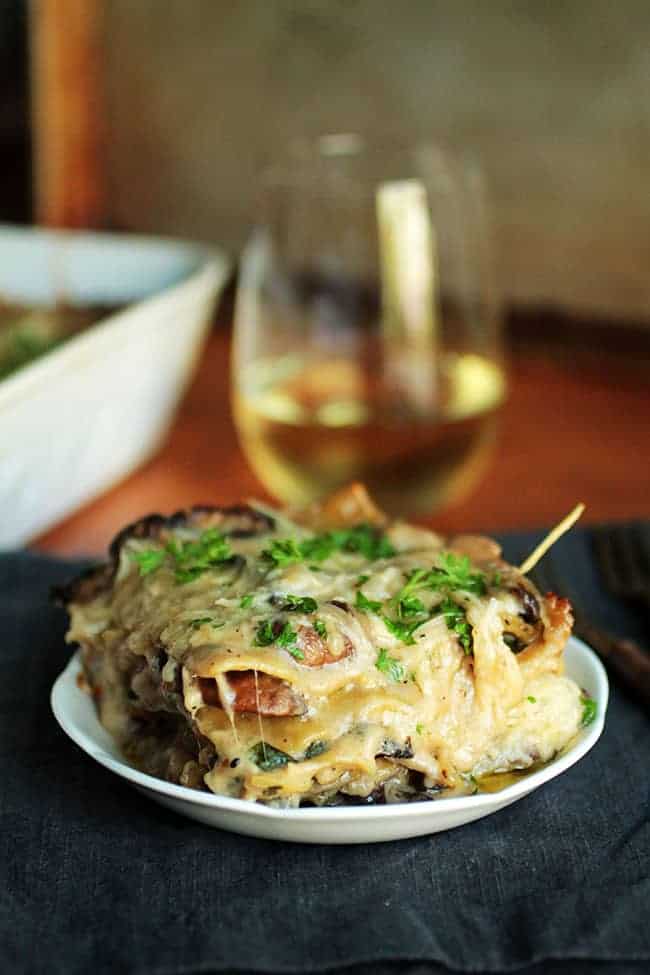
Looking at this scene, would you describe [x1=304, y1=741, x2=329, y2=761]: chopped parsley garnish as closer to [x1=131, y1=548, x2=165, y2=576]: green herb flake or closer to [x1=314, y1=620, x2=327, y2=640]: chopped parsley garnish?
[x1=314, y1=620, x2=327, y2=640]: chopped parsley garnish

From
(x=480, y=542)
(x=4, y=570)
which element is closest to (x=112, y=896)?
(x=480, y=542)

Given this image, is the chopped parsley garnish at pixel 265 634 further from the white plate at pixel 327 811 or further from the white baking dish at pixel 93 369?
the white baking dish at pixel 93 369

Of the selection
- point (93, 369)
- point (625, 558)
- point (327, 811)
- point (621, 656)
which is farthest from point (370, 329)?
point (327, 811)

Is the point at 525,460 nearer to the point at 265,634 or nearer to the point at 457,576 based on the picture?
the point at 457,576

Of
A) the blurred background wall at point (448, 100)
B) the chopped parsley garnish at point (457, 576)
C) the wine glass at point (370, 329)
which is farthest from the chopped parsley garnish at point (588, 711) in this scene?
the blurred background wall at point (448, 100)

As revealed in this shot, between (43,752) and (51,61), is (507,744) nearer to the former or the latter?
(43,752)

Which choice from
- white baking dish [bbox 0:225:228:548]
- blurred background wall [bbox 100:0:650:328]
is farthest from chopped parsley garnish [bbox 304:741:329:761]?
blurred background wall [bbox 100:0:650:328]
